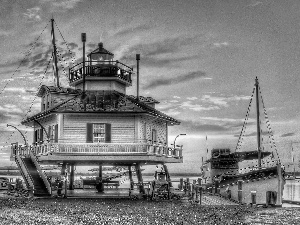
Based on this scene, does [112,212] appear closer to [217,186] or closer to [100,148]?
[100,148]

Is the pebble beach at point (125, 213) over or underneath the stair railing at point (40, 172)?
underneath

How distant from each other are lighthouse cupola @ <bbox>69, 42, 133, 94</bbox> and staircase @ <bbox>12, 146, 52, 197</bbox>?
7792 millimetres

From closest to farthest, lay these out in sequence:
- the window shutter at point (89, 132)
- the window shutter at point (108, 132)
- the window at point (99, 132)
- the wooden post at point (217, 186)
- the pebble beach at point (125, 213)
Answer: the pebble beach at point (125, 213) → the window shutter at point (89, 132) → the window at point (99, 132) → the window shutter at point (108, 132) → the wooden post at point (217, 186)

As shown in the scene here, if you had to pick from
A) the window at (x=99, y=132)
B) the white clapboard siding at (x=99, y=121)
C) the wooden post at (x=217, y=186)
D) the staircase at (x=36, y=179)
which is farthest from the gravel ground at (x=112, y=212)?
the wooden post at (x=217, y=186)

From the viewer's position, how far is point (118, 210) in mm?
30797

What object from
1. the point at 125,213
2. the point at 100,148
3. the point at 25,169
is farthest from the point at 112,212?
the point at 25,169

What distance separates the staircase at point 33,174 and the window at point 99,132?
4732 mm

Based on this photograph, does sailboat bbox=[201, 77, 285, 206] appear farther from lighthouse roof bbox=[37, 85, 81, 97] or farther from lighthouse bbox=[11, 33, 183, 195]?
lighthouse roof bbox=[37, 85, 81, 97]

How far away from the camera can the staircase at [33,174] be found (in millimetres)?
40469

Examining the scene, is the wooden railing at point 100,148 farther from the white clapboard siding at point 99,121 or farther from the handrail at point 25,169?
the handrail at point 25,169

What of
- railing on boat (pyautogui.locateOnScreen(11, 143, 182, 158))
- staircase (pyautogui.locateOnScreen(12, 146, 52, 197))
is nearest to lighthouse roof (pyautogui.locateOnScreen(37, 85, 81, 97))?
staircase (pyautogui.locateOnScreen(12, 146, 52, 197))

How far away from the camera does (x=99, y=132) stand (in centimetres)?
4141

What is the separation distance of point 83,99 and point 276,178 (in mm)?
18304

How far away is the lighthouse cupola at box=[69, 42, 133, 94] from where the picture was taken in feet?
151
